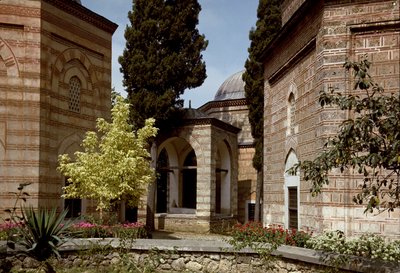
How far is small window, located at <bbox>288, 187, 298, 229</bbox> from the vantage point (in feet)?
36.1

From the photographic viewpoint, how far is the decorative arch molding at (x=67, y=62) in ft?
45.6

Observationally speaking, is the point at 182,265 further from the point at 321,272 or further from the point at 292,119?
the point at 292,119

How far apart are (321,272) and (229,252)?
195cm

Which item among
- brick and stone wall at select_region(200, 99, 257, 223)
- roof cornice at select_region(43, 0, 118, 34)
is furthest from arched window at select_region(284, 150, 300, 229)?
brick and stone wall at select_region(200, 99, 257, 223)

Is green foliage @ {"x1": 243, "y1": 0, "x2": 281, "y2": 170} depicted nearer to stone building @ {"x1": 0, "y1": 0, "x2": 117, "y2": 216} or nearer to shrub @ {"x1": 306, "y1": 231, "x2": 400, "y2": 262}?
stone building @ {"x1": 0, "y1": 0, "x2": 117, "y2": 216}

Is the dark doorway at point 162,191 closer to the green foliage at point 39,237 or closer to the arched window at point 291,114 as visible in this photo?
the arched window at point 291,114

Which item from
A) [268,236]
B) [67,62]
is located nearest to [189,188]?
[67,62]

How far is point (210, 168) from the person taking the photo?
19719 millimetres

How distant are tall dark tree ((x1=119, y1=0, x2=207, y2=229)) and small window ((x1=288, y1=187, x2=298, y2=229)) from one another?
8096mm

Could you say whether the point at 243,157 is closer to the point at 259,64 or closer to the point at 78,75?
the point at 259,64

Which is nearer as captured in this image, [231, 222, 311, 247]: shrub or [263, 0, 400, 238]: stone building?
[263, 0, 400, 238]: stone building

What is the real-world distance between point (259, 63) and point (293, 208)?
964cm

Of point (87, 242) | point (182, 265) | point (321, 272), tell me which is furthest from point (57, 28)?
point (321, 272)

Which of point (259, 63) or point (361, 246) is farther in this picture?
point (259, 63)
